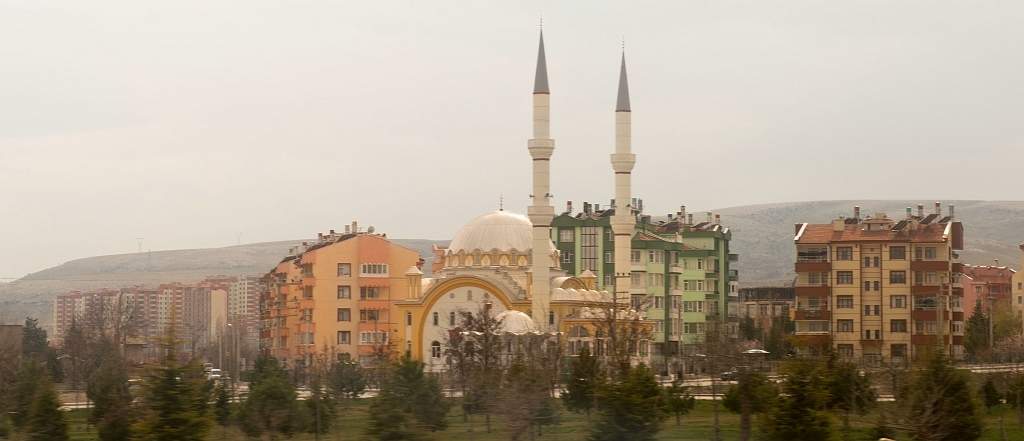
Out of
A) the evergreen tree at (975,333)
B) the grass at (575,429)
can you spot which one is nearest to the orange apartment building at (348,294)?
the evergreen tree at (975,333)

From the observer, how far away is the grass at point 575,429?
34.7 m

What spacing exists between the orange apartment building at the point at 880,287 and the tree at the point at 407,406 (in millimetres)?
33371

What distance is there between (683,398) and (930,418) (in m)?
13.2

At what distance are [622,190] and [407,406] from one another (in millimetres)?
35417

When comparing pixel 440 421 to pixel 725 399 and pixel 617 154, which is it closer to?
pixel 725 399

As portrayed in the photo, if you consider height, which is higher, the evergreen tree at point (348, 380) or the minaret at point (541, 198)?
the minaret at point (541, 198)

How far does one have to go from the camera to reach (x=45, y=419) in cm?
3053

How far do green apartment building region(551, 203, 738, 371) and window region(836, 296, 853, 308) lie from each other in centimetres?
576

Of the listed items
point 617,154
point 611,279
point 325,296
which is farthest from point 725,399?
point 325,296

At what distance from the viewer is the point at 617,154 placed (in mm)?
66875

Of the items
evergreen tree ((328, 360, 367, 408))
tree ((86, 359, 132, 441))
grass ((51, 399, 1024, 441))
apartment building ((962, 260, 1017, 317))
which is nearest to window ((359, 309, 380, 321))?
evergreen tree ((328, 360, 367, 408))

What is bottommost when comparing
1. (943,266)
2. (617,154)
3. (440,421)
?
(440,421)

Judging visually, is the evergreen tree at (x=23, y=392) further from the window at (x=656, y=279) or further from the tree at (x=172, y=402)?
the window at (x=656, y=279)

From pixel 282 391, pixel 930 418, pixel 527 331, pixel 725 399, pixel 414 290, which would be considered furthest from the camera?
pixel 414 290
